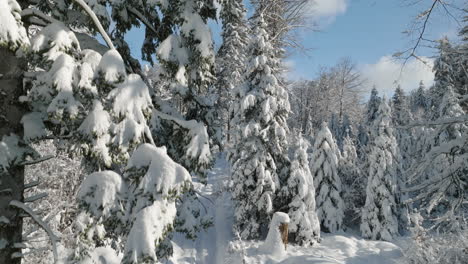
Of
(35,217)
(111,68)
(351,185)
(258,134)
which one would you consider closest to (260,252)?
(258,134)

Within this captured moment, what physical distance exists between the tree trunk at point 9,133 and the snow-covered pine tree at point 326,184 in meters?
21.3

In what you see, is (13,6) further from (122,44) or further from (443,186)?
(443,186)

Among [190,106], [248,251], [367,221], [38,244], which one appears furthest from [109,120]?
[367,221]

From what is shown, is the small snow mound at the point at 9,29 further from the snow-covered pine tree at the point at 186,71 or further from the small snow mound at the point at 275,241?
the small snow mound at the point at 275,241

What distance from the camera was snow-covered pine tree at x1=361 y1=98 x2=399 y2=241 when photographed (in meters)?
23.8

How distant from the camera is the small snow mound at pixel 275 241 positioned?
16.7 meters

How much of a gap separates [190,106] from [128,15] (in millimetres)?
1866

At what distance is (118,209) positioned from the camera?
3623 mm

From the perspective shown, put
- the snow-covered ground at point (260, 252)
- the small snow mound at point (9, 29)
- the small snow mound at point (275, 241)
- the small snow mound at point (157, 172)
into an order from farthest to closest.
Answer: the small snow mound at point (275, 241)
the snow-covered ground at point (260, 252)
the small snow mound at point (157, 172)
the small snow mound at point (9, 29)

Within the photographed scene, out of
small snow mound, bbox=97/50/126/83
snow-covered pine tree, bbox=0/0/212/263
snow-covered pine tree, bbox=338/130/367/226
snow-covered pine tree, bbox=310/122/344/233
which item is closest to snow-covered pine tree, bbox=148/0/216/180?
snow-covered pine tree, bbox=0/0/212/263

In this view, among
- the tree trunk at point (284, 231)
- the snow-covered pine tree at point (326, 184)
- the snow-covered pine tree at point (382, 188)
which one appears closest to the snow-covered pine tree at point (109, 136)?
the tree trunk at point (284, 231)

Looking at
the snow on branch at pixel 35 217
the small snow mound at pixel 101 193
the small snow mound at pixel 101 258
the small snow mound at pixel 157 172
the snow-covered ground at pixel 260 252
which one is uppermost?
the small snow mound at pixel 157 172

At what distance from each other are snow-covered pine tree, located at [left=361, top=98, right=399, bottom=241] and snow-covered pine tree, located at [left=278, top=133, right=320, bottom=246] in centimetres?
630

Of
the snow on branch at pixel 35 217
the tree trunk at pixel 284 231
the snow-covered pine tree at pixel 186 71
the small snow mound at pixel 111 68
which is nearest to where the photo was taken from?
the small snow mound at pixel 111 68
